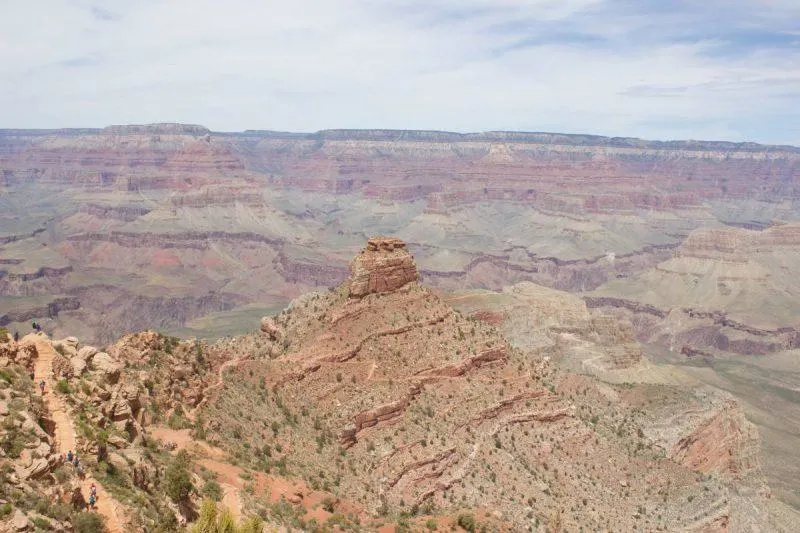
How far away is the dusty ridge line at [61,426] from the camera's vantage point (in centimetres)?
2098

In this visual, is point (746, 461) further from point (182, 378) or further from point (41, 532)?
point (41, 532)

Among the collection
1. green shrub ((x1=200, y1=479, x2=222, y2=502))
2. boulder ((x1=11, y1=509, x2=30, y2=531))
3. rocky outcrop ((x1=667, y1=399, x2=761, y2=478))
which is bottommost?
rocky outcrop ((x1=667, y1=399, x2=761, y2=478))

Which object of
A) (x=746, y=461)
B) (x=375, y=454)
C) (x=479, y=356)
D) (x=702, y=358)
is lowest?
(x=702, y=358)

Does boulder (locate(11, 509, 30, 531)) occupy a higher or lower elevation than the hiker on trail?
higher

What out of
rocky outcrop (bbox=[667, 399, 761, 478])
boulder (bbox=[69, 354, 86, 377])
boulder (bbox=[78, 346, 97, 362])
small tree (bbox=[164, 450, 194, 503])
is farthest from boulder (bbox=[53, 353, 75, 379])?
rocky outcrop (bbox=[667, 399, 761, 478])

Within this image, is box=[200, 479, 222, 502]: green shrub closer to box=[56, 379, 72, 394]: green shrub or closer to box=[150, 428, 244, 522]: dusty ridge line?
box=[150, 428, 244, 522]: dusty ridge line

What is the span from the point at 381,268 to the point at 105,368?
25.5 metres

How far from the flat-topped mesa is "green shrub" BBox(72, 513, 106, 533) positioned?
3278 centimetres

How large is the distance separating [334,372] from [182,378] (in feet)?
36.1

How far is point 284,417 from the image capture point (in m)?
42.0

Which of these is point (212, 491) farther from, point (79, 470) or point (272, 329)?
point (272, 329)

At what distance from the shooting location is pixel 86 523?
19500 millimetres

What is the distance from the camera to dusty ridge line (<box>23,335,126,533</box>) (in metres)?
21.0

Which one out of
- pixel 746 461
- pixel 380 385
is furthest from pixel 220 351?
pixel 746 461
